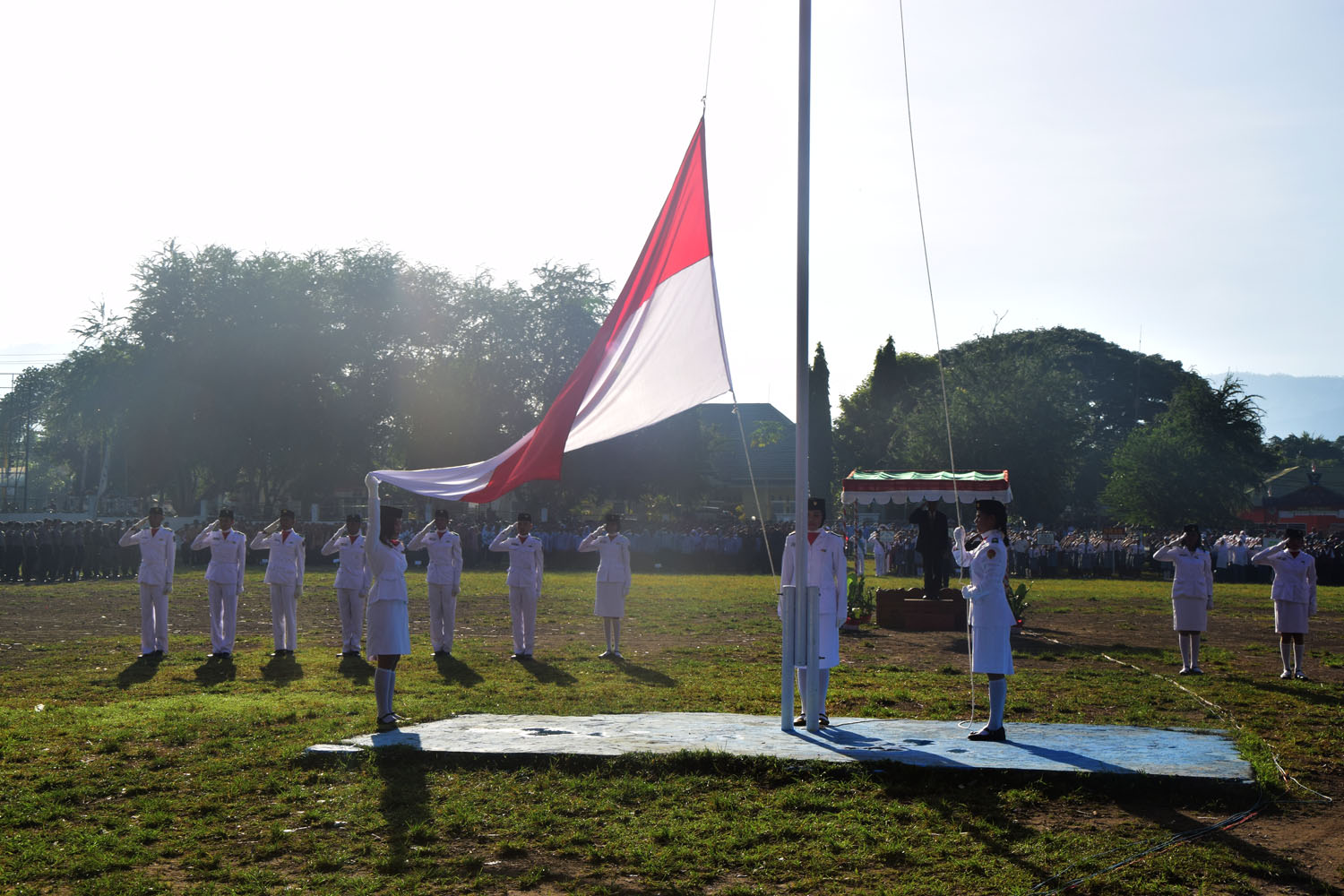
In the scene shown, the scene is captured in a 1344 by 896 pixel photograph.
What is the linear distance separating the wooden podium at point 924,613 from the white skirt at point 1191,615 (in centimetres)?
637

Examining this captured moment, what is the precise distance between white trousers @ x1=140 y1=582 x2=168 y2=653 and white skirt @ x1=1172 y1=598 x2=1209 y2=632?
48.1 ft

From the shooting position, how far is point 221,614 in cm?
1670

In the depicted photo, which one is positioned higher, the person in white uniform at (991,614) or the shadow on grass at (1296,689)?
the person in white uniform at (991,614)

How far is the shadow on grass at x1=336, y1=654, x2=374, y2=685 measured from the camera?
14.4 meters

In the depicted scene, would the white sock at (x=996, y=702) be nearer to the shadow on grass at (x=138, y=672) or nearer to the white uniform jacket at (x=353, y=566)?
the shadow on grass at (x=138, y=672)

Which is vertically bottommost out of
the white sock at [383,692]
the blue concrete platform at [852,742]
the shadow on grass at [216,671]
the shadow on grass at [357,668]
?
the shadow on grass at [216,671]

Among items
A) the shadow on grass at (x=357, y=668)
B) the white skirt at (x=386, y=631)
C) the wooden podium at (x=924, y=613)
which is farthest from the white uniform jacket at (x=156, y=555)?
the wooden podium at (x=924, y=613)

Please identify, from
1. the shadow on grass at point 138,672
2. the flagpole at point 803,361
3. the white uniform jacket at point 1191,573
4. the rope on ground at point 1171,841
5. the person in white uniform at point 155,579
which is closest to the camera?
the rope on ground at point 1171,841

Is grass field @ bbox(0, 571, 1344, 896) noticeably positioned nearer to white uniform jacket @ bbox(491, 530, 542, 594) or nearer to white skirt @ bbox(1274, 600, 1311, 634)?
white skirt @ bbox(1274, 600, 1311, 634)

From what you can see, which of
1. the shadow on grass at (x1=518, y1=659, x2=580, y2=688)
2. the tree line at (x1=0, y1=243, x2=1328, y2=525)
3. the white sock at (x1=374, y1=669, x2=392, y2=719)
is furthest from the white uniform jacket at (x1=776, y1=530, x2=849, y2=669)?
the tree line at (x1=0, y1=243, x2=1328, y2=525)

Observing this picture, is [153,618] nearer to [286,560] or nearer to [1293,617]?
[286,560]

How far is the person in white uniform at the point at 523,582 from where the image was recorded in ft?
54.9

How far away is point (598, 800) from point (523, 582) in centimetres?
906

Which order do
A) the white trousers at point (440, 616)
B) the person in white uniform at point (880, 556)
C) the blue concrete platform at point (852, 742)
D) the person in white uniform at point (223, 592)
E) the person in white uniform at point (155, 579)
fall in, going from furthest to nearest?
the person in white uniform at point (880, 556) < the white trousers at point (440, 616) < the person in white uniform at point (223, 592) < the person in white uniform at point (155, 579) < the blue concrete platform at point (852, 742)
